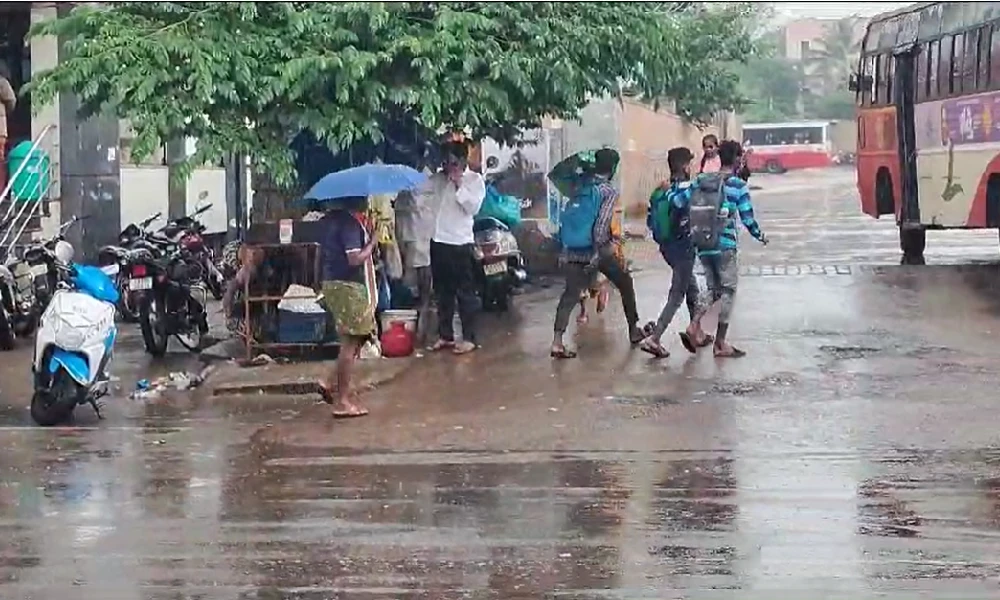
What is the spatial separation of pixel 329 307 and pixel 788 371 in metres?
3.51

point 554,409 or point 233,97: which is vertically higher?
point 233,97

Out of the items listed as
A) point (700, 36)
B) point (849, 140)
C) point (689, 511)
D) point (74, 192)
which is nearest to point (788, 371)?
point (689, 511)

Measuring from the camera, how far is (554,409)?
1028 centimetres

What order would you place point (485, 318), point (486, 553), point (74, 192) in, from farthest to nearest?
point (74, 192) → point (485, 318) → point (486, 553)

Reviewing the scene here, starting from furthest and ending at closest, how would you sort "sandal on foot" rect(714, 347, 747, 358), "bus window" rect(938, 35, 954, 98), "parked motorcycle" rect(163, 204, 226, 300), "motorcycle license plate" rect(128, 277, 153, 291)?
"bus window" rect(938, 35, 954, 98) → "parked motorcycle" rect(163, 204, 226, 300) → "motorcycle license plate" rect(128, 277, 153, 291) → "sandal on foot" rect(714, 347, 747, 358)

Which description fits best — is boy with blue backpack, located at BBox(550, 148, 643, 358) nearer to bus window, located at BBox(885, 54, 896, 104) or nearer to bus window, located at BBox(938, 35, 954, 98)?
bus window, located at BBox(938, 35, 954, 98)

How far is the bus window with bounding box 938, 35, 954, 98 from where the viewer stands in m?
19.4

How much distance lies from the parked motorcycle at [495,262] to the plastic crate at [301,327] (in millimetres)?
2856

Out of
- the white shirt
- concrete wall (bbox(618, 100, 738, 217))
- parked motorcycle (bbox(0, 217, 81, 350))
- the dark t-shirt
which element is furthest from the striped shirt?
concrete wall (bbox(618, 100, 738, 217))

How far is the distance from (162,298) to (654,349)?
4294 millimetres

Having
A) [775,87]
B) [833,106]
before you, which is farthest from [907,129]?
[775,87]

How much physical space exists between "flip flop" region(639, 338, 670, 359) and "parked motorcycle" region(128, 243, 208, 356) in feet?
13.3

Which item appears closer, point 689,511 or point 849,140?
point 689,511

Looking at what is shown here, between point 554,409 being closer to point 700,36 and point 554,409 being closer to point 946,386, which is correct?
point 946,386
